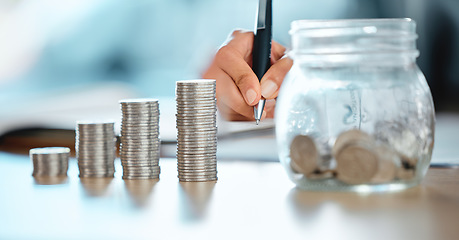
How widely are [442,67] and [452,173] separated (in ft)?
6.09

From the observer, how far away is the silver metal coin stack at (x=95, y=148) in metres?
1.18

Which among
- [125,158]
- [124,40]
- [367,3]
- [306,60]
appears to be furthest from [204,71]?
[124,40]

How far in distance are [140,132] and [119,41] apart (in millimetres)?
2248

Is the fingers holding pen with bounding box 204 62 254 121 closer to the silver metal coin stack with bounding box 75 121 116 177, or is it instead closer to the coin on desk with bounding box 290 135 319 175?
the silver metal coin stack with bounding box 75 121 116 177

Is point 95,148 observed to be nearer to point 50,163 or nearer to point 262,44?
point 50,163

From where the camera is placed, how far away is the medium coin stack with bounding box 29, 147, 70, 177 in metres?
1.25

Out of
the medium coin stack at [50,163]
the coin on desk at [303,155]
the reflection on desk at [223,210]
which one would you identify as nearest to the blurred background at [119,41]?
the medium coin stack at [50,163]

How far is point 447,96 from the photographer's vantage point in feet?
9.38

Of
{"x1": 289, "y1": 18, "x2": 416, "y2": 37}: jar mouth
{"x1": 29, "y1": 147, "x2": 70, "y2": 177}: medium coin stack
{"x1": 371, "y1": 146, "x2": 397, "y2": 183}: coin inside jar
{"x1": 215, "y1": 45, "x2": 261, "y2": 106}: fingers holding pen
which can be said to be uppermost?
{"x1": 289, "y1": 18, "x2": 416, "y2": 37}: jar mouth

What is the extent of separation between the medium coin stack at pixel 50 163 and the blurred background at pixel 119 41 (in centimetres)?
164

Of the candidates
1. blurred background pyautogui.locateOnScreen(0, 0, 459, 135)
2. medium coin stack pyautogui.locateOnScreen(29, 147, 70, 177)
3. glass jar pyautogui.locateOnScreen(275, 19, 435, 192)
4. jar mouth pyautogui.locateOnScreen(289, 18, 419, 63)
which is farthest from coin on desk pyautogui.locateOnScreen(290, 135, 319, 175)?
blurred background pyautogui.locateOnScreen(0, 0, 459, 135)

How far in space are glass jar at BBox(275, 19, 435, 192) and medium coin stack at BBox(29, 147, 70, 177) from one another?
18.4 inches

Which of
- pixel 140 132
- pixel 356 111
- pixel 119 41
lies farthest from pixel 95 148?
pixel 119 41

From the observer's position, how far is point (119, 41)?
3.29 metres
